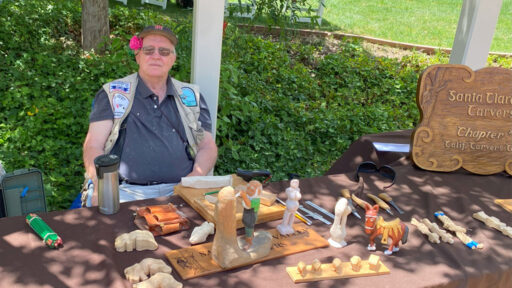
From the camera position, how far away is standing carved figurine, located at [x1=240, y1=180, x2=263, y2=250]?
1.68 meters

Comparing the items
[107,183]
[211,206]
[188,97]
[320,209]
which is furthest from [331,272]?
[188,97]

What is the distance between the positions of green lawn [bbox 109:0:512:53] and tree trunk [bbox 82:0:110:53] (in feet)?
10.1

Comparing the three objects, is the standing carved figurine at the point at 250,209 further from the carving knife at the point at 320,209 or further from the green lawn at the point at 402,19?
the green lawn at the point at 402,19

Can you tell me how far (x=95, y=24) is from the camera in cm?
559

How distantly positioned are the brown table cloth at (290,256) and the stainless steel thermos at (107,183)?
45 millimetres

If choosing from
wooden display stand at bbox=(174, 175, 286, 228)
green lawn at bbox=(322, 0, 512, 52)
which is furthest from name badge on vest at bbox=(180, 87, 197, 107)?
green lawn at bbox=(322, 0, 512, 52)

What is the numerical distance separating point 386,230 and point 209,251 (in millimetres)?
689

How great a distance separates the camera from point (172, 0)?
35.0ft

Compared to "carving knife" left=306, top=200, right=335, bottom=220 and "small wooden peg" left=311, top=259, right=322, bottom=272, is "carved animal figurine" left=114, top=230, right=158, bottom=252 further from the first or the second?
"carving knife" left=306, top=200, right=335, bottom=220

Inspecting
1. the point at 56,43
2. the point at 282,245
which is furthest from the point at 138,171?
the point at 56,43

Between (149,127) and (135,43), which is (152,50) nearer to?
(135,43)

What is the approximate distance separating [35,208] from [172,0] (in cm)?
903

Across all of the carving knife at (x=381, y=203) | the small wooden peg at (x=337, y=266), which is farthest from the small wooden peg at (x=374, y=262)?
the carving knife at (x=381, y=203)

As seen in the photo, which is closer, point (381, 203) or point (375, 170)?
point (381, 203)
